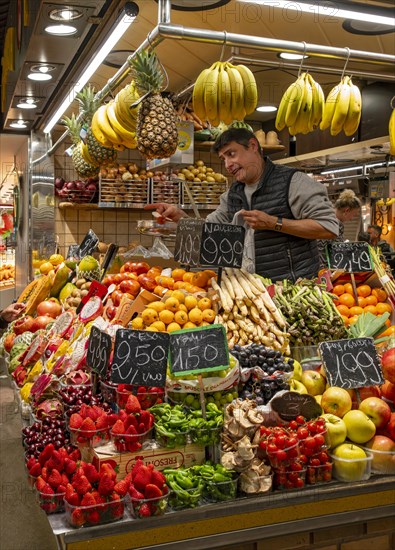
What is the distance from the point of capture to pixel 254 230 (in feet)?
12.3

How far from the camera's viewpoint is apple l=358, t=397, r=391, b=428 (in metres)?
2.06

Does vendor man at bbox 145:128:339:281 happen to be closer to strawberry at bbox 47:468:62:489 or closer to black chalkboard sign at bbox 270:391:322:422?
black chalkboard sign at bbox 270:391:322:422

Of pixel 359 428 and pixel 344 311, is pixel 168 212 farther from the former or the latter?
pixel 359 428

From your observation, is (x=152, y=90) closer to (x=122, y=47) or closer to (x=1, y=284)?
(x=122, y=47)

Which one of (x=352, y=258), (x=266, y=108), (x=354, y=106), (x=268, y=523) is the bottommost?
(x=268, y=523)

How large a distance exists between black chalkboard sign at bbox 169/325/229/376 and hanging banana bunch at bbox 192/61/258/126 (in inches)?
85.4

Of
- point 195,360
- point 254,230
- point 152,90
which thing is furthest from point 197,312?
point 152,90

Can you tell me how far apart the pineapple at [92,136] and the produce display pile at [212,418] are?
300 cm

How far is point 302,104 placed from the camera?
13.4 ft

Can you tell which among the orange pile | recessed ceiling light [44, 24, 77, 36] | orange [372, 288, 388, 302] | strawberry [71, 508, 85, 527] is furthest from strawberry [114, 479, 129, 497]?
recessed ceiling light [44, 24, 77, 36]

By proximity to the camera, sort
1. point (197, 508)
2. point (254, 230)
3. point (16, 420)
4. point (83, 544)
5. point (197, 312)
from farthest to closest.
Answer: point (254, 230), point (16, 420), point (197, 312), point (197, 508), point (83, 544)

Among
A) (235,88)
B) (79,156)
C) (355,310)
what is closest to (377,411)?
(355,310)

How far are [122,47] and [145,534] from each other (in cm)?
457

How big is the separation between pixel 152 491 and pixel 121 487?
92 mm
